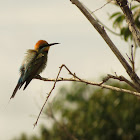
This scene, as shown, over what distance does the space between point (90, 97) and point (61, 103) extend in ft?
3.84

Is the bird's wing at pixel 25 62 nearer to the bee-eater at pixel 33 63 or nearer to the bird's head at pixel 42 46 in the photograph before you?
the bee-eater at pixel 33 63

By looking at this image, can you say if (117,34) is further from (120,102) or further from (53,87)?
(120,102)

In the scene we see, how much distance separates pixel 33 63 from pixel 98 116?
7.40 m

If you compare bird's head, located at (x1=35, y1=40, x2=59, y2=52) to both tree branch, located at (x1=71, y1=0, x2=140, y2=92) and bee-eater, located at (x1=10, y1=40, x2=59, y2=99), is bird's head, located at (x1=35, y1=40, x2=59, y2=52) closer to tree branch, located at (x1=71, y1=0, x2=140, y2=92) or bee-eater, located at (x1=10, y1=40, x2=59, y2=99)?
bee-eater, located at (x1=10, y1=40, x2=59, y2=99)

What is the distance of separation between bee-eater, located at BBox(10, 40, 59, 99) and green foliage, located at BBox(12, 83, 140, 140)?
251 inches

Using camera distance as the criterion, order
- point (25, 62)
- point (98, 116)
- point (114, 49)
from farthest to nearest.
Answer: point (98, 116) < point (25, 62) < point (114, 49)

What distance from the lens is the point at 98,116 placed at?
13.4m

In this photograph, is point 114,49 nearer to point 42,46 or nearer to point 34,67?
point 34,67

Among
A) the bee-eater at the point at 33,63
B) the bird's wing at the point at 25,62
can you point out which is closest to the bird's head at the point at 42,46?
the bee-eater at the point at 33,63

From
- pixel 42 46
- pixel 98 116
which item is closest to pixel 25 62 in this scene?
pixel 42 46

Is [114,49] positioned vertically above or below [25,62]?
below

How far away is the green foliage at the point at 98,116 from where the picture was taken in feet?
43.1

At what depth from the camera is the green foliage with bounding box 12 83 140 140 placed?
1315 cm

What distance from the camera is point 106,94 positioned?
13914mm
